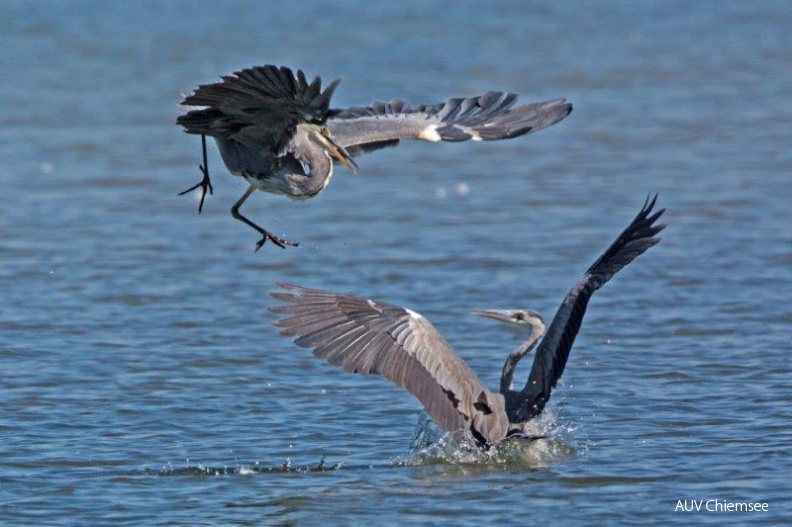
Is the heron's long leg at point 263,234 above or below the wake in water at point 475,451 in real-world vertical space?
above

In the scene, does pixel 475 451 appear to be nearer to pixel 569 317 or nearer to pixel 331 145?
pixel 569 317

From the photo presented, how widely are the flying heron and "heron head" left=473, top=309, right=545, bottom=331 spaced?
532mm

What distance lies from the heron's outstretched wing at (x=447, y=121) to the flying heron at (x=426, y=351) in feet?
3.04

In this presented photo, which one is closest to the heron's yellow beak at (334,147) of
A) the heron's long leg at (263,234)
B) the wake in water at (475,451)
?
the heron's long leg at (263,234)

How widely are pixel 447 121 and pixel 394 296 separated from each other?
2.27m

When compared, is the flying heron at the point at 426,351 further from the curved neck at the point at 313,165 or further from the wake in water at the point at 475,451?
the curved neck at the point at 313,165

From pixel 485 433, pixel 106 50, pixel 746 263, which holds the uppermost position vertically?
pixel 106 50

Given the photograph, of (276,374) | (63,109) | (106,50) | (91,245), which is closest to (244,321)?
(276,374)

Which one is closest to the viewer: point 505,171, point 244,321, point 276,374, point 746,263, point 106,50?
point 276,374

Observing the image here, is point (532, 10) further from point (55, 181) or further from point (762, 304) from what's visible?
point (762, 304)

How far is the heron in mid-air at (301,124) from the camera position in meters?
7.07

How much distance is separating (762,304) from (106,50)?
1499 cm

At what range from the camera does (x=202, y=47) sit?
77.9ft

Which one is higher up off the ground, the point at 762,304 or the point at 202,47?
the point at 202,47
